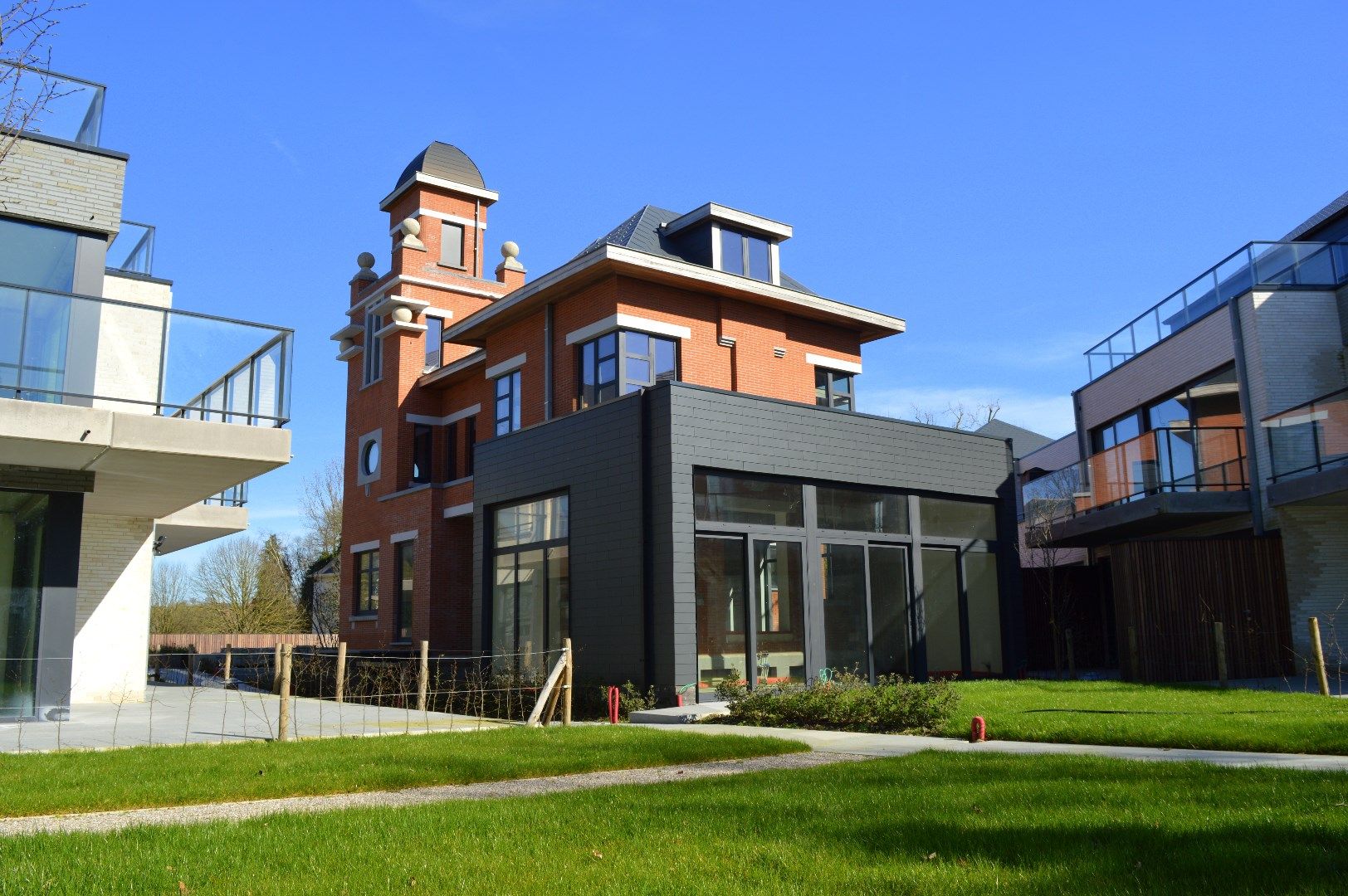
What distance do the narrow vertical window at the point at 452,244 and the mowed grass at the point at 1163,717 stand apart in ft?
62.7

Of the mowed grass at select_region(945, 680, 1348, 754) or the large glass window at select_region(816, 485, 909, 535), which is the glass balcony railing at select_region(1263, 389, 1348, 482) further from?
the large glass window at select_region(816, 485, 909, 535)

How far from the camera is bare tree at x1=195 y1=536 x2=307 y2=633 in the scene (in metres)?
45.3

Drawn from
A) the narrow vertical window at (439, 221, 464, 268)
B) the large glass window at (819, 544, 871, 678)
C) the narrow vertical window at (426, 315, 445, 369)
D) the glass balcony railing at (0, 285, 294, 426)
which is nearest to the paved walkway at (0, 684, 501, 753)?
the glass balcony railing at (0, 285, 294, 426)

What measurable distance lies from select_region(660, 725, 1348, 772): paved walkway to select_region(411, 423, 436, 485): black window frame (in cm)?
Result: 1639

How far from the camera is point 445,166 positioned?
29641mm

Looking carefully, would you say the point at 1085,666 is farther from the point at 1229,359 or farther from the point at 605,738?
the point at 605,738

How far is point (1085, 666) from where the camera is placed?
24.2 meters

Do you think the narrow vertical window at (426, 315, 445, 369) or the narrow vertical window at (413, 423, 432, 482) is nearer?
the narrow vertical window at (413, 423, 432, 482)

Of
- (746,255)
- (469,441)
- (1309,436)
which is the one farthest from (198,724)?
(1309,436)

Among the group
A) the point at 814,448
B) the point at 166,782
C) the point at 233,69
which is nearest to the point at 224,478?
the point at 233,69

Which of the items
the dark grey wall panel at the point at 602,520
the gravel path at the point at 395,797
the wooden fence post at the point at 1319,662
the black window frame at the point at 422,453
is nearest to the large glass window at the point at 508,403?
the dark grey wall panel at the point at 602,520

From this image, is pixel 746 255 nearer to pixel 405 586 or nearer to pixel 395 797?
pixel 405 586

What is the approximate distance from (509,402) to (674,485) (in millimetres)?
8382

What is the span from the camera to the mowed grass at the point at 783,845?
4715mm
